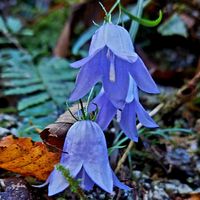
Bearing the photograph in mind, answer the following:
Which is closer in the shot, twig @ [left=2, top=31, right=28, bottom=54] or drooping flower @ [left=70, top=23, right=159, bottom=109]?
drooping flower @ [left=70, top=23, right=159, bottom=109]

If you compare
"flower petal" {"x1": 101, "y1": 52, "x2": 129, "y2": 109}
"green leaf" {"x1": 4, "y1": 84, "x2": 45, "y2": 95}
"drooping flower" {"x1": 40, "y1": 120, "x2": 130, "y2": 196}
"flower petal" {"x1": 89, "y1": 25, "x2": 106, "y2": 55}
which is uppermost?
"flower petal" {"x1": 89, "y1": 25, "x2": 106, "y2": 55}

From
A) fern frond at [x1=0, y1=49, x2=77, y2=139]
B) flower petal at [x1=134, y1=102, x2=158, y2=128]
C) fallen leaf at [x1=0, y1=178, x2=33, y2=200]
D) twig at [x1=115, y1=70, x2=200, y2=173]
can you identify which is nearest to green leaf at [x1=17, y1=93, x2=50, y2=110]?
fern frond at [x1=0, y1=49, x2=77, y2=139]

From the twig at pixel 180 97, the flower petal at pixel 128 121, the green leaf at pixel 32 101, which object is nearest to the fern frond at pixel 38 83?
the green leaf at pixel 32 101

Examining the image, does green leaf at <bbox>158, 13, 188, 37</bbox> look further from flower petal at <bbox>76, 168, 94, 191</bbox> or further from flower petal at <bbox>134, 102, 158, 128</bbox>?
flower petal at <bbox>76, 168, 94, 191</bbox>

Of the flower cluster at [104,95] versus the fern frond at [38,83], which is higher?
the flower cluster at [104,95]

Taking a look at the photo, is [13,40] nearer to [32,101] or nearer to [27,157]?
[32,101]

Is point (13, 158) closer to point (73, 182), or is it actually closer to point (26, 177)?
point (26, 177)

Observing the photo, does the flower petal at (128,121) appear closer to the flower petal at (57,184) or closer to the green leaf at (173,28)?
the flower petal at (57,184)

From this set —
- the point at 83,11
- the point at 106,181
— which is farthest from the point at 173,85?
the point at 106,181
